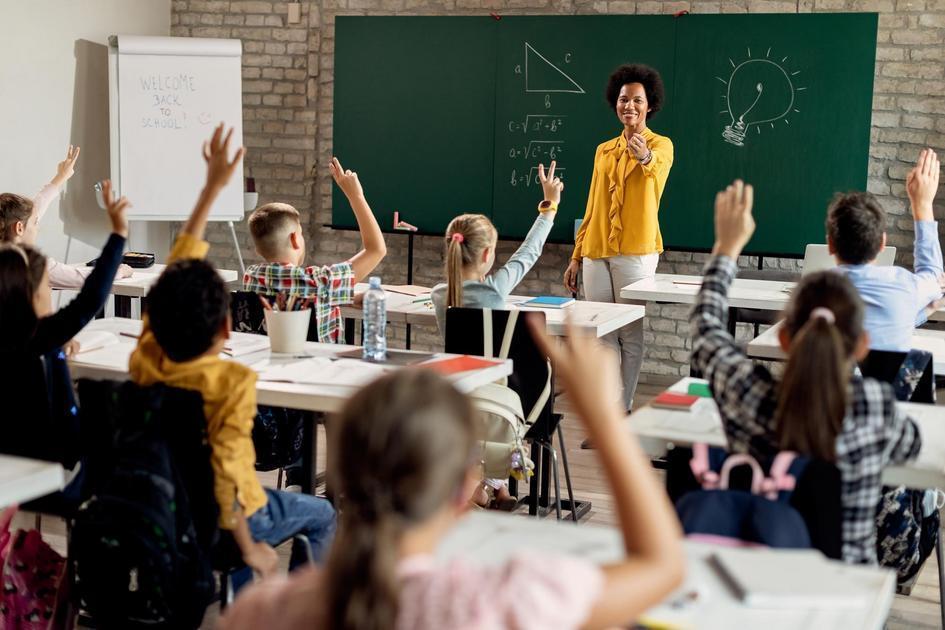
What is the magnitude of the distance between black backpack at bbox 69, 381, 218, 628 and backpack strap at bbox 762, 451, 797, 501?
3.47 feet

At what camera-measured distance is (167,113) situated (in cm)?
700

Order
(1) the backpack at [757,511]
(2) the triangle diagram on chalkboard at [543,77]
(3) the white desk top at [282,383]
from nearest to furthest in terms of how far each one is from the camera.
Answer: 1. (1) the backpack at [757,511]
2. (3) the white desk top at [282,383]
3. (2) the triangle diagram on chalkboard at [543,77]

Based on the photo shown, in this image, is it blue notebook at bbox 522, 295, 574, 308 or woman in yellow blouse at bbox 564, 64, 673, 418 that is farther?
woman in yellow blouse at bbox 564, 64, 673, 418

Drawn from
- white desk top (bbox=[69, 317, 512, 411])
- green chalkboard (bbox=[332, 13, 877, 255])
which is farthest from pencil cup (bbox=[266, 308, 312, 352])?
green chalkboard (bbox=[332, 13, 877, 255])

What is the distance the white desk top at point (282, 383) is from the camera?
2.70m

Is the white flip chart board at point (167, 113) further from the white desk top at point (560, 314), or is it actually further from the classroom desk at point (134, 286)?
the white desk top at point (560, 314)

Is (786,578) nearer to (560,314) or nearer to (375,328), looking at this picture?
(375,328)

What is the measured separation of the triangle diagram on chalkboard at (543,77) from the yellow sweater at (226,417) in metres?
4.61

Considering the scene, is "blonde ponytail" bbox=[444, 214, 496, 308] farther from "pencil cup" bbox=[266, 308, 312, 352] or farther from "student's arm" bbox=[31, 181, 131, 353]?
"student's arm" bbox=[31, 181, 131, 353]

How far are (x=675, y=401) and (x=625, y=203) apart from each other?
9.59 ft

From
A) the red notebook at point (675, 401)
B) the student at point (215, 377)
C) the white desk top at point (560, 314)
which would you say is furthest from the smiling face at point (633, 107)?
the student at point (215, 377)

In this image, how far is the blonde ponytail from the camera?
365cm

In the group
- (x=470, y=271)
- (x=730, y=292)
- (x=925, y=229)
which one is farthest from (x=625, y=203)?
(x=925, y=229)

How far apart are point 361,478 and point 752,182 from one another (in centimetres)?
562
